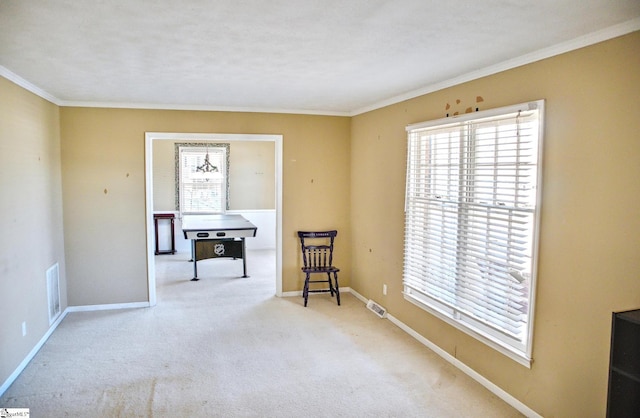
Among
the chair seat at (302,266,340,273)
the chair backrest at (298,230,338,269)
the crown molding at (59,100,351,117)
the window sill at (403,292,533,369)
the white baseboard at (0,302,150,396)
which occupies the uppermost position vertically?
the crown molding at (59,100,351,117)

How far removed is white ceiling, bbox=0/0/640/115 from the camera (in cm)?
191

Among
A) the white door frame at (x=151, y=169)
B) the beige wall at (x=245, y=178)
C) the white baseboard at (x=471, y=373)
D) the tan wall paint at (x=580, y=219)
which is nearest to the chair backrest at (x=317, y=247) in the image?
the white door frame at (x=151, y=169)

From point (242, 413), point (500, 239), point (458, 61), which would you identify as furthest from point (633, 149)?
point (242, 413)

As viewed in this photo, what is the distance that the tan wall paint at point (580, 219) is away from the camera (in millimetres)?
2109

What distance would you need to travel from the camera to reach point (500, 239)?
9.39 feet

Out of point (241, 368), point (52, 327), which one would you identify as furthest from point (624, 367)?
point (52, 327)

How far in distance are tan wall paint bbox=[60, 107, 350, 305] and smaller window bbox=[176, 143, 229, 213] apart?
3.57 metres

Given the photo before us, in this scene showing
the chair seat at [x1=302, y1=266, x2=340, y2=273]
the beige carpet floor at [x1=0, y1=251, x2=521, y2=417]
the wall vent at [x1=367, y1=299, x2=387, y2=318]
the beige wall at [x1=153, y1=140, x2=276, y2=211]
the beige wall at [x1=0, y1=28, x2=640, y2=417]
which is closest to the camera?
the beige wall at [x1=0, y1=28, x2=640, y2=417]

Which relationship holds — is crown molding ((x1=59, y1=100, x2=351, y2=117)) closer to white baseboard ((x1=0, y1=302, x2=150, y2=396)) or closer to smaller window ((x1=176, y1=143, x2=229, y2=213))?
white baseboard ((x1=0, y1=302, x2=150, y2=396))

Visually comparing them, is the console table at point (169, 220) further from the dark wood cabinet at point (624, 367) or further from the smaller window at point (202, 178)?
the dark wood cabinet at point (624, 367)

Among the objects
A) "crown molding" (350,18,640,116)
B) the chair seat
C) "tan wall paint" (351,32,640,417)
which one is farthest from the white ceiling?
the chair seat

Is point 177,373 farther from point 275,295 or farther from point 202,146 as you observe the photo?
point 202,146

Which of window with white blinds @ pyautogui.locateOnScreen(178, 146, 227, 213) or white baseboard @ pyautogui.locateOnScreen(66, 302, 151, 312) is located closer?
white baseboard @ pyautogui.locateOnScreen(66, 302, 151, 312)

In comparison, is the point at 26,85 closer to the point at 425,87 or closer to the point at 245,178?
the point at 425,87
